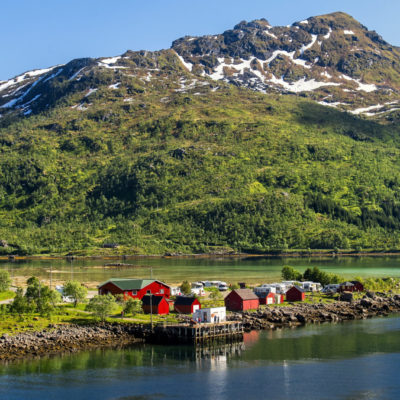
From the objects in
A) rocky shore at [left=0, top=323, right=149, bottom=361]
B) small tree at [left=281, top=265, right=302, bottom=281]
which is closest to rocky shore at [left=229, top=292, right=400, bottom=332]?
rocky shore at [left=0, top=323, right=149, bottom=361]

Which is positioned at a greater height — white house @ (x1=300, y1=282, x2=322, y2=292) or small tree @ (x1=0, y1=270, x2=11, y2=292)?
small tree @ (x1=0, y1=270, x2=11, y2=292)

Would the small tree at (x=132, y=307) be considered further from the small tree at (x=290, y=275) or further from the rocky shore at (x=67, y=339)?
the small tree at (x=290, y=275)

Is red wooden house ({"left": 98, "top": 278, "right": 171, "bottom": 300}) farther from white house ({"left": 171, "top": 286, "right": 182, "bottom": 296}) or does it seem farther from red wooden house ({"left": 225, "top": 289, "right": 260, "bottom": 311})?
red wooden house ({"left": 225, "top": 289, "right": 260, "bottom": 311})

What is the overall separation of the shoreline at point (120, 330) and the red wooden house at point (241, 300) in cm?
222

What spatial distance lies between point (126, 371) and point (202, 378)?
7883 mm

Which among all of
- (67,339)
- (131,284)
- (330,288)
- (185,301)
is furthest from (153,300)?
(330,288)

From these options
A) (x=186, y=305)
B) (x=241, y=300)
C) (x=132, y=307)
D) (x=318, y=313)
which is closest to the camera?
(x=132, y=307)

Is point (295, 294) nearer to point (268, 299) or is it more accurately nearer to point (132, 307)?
point (268, 299)

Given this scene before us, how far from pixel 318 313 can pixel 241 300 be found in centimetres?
1247

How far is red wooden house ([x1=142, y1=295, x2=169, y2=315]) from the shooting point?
3314 inches

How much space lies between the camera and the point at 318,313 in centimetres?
9200

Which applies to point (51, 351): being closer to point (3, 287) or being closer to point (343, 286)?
point (3, 287)

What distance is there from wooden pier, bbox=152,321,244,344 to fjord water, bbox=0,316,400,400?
8.40 feet

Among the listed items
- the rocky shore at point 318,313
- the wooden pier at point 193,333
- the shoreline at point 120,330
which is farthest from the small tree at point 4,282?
the rocky shore at point 318,313
